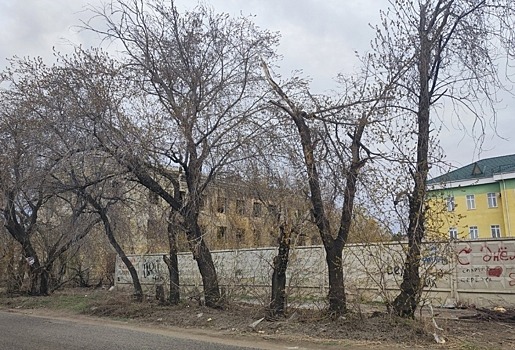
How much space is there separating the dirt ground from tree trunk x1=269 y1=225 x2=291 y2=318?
31cm

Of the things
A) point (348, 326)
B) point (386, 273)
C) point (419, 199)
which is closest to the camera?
point (419, 199)

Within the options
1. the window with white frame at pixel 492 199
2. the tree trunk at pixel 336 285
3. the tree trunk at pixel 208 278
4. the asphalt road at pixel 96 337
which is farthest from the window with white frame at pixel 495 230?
the asphalt road at pixel 96 337

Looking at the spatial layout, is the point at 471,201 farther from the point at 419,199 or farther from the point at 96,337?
the point at 96,337

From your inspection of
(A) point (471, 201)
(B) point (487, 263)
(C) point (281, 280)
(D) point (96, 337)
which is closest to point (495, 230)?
(A) point (471, 201)

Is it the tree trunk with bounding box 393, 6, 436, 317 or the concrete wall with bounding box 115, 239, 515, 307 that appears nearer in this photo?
the tree trunk with bounding box 393, 6, 436, 317

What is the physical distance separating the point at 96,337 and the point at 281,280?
15.9ft

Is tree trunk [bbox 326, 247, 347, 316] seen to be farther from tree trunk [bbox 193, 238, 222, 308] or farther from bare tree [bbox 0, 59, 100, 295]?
bare tree [bbox 0, 59, 100, 295]

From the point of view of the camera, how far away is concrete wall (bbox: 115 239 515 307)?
40.3 feet

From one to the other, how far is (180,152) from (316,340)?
7.26m

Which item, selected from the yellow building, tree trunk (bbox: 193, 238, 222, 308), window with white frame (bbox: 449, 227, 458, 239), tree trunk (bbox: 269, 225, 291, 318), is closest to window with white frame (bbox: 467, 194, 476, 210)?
the yellow building

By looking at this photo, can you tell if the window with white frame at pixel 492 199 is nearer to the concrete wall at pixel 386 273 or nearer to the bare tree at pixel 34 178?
the concrete wall at pixel 386 273

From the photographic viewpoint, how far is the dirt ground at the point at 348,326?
10625 millimetres

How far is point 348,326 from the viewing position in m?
12.2

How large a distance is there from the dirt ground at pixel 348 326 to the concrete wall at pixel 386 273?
0.57m
